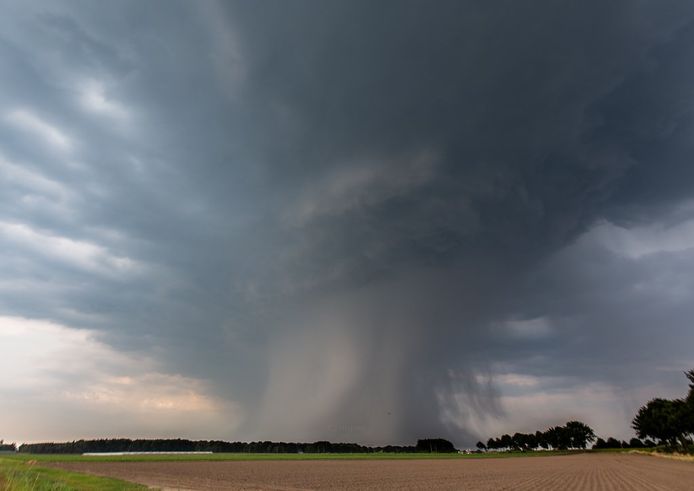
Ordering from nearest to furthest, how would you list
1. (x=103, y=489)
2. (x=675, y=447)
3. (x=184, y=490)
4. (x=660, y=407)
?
(x=103, y=489) → (x=184, y=490) → (x=675, y=447) → (x=660, y=407)

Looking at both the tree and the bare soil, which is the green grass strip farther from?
the tree

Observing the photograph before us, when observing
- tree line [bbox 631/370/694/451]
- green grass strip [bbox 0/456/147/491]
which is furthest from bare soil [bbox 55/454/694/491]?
tree line [bbox 631/370/694/451]

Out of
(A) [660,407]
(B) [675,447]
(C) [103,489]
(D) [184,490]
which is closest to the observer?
(C) [103,489]

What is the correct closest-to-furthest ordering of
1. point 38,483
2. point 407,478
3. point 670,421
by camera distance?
point 38,483
point 407,478
point 670,421

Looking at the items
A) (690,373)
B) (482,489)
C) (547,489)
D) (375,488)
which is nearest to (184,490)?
(375,488)

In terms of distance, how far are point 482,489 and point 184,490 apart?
26.5m

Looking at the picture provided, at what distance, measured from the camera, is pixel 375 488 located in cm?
3884

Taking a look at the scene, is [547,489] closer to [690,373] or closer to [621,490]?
[621,490]

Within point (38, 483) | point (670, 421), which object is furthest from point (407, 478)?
point (670, 421)

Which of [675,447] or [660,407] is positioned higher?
[660,407]

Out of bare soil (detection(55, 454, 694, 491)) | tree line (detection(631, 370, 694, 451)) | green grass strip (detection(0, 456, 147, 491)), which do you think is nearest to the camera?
green grass strip (detection(0, 456, 147, 491))

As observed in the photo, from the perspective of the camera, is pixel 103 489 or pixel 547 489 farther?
pixel 547 489

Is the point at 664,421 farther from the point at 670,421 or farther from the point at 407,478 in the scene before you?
the point at 407,478

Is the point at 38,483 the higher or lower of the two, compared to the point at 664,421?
lower
